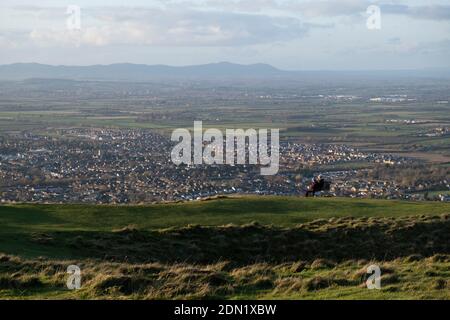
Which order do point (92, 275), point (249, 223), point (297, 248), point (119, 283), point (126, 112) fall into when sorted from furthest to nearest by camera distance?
point (126, 112)
point (249, 223)
point (297, 248)
point (92, 275)
point (119, 283)

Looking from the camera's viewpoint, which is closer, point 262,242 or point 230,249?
point 230,249

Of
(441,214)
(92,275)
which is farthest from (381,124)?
(92,275)

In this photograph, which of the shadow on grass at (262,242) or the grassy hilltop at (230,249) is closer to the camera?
the grassy hilltop at (230,249)

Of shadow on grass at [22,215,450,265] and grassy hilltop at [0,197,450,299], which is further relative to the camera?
shadow on grass at [22,215,450,265]

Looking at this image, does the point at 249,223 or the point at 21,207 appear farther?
the point at 21,207

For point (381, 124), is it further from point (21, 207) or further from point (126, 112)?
point (21, 207)
